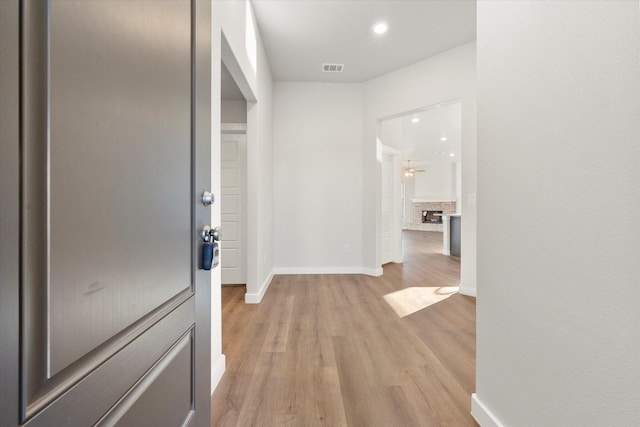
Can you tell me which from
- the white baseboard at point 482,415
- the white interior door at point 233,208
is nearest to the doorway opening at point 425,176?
the white interior door at point 233,208

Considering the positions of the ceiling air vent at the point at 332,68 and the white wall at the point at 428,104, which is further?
the ceiling air vent at the point at 332,68

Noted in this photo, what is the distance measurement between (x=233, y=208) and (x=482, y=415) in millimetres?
3390

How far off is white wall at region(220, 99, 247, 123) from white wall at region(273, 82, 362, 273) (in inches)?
24.4

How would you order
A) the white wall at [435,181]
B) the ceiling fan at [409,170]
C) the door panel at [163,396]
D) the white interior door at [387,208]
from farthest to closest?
the ceiling fan at [409,170]
the white wall at [435,181]
the white interior door at [387,208]
the door panel at [163,396]

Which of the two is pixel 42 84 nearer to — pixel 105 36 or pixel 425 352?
pixel 105 36

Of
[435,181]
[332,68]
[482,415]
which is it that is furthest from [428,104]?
[435,181]

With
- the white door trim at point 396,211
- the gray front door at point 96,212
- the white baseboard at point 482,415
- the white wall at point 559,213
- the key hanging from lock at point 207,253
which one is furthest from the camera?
the white door trim at point 396,211

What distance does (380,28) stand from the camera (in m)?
3.11

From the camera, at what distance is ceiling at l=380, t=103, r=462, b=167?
5249mm

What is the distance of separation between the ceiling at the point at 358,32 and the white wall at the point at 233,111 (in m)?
0.72

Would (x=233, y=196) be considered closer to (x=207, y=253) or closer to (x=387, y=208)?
A: (x=387, y=208)

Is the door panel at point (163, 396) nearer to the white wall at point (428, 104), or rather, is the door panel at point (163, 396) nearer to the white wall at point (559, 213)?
the white wall at point (559, 213)

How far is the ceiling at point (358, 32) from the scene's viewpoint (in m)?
2.78

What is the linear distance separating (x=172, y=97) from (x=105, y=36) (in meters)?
0.23
